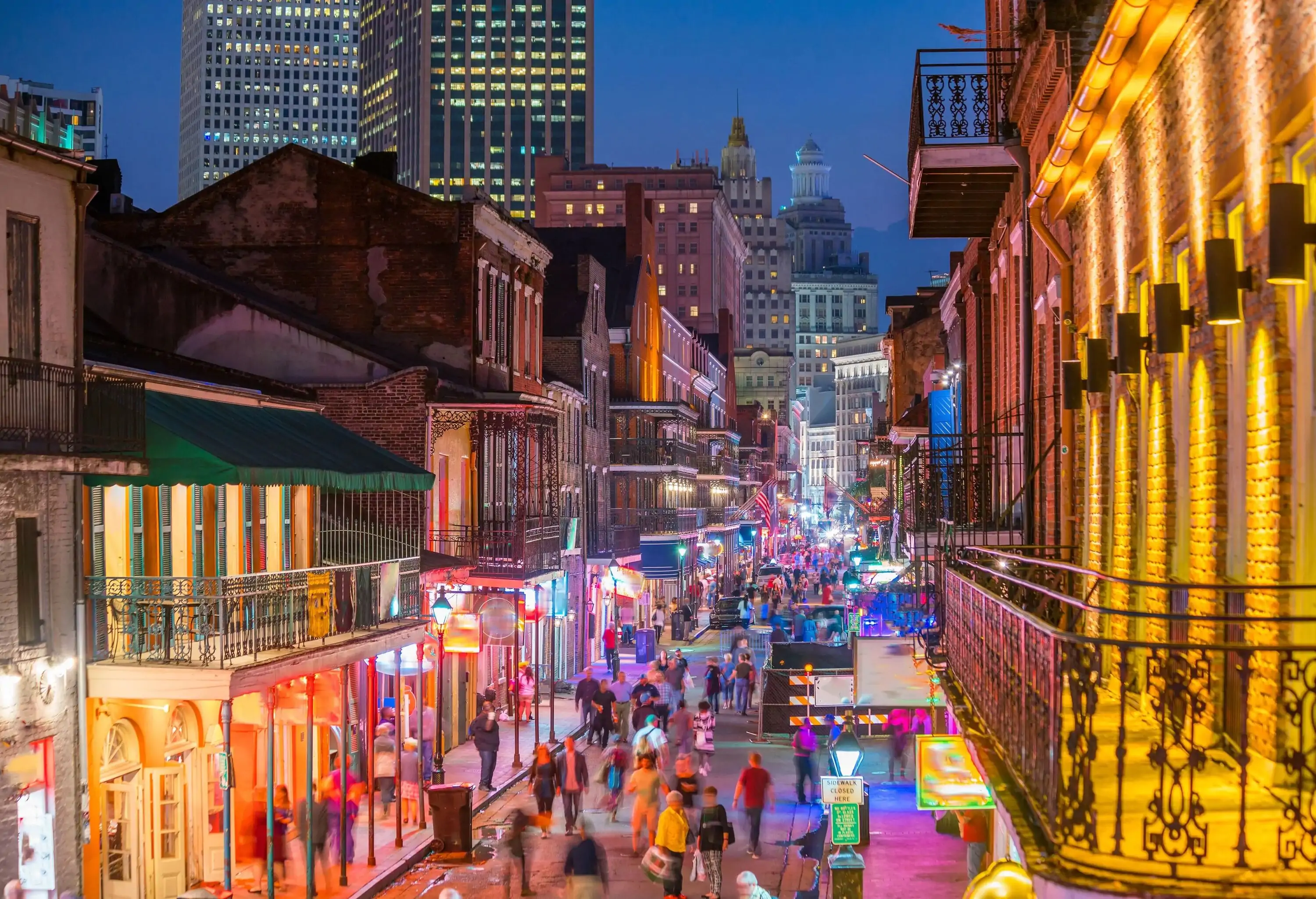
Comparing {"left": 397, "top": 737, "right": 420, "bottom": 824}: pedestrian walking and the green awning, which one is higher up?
the green awning

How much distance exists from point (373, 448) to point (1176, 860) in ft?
64.6

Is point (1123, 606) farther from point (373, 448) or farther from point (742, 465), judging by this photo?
point (742, 465)

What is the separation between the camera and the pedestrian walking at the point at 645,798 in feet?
64.8

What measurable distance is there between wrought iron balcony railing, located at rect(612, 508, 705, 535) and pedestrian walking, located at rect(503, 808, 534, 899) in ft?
116

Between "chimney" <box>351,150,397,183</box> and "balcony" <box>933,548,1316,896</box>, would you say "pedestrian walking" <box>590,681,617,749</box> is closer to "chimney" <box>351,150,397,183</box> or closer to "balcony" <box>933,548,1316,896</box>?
"chimney" <box>351,150,397,183</box>

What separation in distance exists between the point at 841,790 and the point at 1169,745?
1023cm

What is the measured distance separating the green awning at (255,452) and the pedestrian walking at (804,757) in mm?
7028

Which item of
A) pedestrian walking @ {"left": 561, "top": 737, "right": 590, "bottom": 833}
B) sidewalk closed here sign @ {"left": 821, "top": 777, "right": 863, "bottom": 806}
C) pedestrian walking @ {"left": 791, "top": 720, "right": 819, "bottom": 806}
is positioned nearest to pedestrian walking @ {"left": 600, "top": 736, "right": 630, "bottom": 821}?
pedestrian walking @ {"left": 561, "top": 737, "right": 590, "bottom": 833}

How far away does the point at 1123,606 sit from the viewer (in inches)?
479

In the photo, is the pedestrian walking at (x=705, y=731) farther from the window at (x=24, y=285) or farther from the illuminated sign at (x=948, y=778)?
the illuminated sign at (x=948, y=778)

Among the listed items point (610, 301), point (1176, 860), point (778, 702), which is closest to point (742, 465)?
point (610, 301)

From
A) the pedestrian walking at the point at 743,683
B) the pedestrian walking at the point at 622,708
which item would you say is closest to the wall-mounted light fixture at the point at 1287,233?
the pedestrian walking at the point at 622,708

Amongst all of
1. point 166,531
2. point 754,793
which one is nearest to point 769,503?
point 754,793

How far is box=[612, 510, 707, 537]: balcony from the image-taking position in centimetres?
5538
